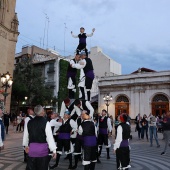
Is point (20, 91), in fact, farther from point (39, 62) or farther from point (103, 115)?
point (103, 115)

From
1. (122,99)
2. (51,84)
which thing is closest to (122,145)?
(122,99)

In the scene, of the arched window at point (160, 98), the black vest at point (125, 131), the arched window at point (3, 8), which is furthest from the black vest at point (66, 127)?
the arched window at point (160, 98)

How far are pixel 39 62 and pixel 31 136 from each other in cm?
4568

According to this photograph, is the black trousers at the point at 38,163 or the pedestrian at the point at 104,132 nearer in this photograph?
the black trousers at the point at 38,163

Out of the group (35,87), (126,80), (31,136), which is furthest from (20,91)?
(31,136)

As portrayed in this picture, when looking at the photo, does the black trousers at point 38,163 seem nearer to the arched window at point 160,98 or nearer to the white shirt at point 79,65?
the white shirt at point 79,65

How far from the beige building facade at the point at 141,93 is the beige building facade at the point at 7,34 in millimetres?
17447

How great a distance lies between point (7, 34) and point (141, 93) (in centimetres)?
2356

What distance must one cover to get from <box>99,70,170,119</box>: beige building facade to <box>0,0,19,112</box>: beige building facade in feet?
57.2

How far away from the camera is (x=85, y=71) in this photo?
9117mm

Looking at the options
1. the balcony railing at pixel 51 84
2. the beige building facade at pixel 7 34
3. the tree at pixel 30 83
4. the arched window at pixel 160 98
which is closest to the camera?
the beige building facade at pixel 7 34

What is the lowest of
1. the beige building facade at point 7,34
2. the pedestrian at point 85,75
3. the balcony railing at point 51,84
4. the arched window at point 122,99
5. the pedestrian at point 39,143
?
the pedestrian at point 39,143

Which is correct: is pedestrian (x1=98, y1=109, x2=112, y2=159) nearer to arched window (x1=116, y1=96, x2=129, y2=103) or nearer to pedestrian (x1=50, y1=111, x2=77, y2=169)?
pedestrian (x1=50, y1=111, x2=77, y2=169)

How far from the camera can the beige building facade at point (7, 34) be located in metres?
30.4
